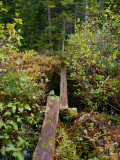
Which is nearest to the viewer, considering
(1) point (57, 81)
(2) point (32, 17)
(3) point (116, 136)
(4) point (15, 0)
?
(3) point (116, 136)

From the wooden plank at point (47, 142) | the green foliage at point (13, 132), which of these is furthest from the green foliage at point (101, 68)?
the green foliage at point (13, 132)

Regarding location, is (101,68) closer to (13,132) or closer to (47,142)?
(47,142)

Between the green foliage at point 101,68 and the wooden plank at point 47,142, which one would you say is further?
the green foliage at point 101,68

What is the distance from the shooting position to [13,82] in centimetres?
253

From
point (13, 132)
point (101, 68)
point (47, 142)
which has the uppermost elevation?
point (101, 68)

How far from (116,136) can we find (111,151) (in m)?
0.46

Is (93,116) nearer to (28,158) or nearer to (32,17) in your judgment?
(28,158)

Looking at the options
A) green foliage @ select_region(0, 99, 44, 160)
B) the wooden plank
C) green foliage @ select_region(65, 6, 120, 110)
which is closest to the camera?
green foliage @ select_region(0, 99, 44, 160)

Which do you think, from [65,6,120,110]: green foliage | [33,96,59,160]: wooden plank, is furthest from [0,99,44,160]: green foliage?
[65,6,120,110]: green foliage

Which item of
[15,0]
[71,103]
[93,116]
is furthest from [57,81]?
[15,0]

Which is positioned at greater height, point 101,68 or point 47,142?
point 101,68

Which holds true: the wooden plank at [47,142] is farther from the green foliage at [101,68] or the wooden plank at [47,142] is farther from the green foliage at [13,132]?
the green foliage at [101,68]

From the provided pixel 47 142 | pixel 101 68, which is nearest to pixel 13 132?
pixel 47 142

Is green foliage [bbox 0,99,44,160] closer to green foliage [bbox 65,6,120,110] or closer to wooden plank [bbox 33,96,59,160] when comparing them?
wooden plank [bbox 33,96,59,160]
